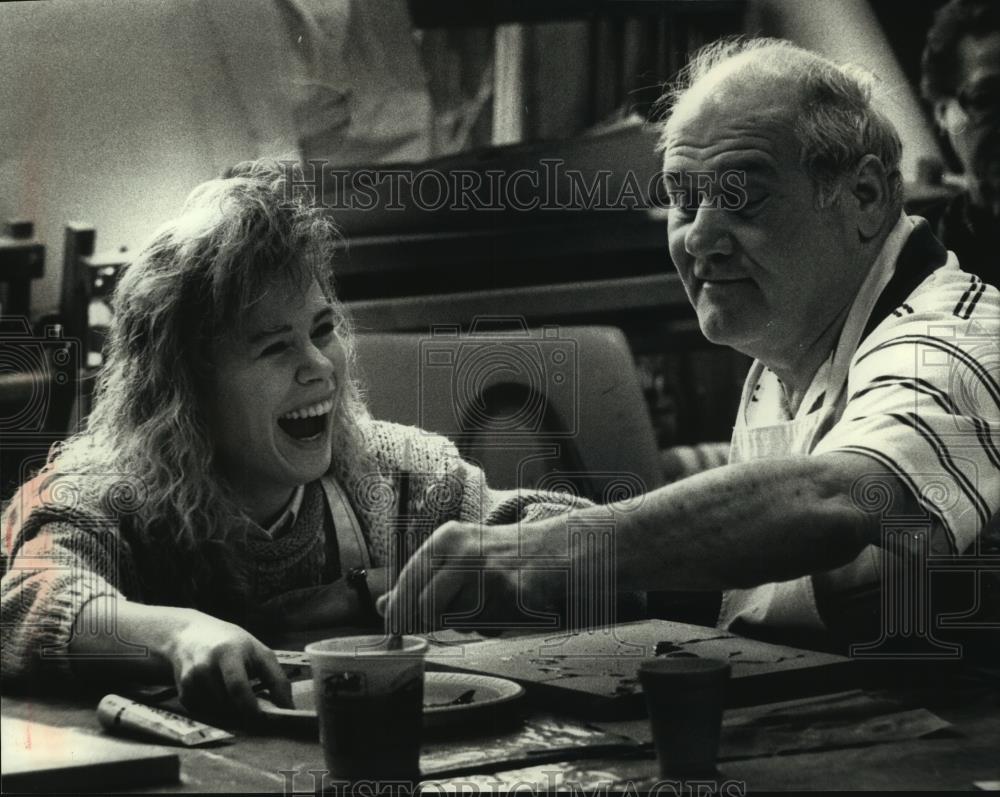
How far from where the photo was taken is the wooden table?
106 centimetres

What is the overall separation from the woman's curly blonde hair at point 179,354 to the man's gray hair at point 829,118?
2.36 ft

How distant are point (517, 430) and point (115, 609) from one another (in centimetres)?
96

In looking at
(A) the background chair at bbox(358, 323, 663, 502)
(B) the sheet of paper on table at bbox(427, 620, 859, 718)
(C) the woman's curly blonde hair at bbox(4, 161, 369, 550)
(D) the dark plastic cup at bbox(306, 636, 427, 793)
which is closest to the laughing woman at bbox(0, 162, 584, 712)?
(C) the woman's curly blonde hair at bbox(4, 161, 369, 550)

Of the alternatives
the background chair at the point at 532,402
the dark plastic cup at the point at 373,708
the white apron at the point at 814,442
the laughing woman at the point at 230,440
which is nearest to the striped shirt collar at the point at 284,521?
the laughing woman at the point at 230,440

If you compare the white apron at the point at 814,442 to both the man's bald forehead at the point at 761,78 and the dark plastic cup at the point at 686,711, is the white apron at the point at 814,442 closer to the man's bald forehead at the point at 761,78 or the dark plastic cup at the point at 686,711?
the man's bald forehead at the point at 761,78

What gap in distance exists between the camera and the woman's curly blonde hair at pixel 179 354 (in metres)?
1.93

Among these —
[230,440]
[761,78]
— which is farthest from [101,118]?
[761,78]

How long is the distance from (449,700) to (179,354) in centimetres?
87

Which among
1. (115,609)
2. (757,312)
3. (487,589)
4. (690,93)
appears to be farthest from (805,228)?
(115,609)

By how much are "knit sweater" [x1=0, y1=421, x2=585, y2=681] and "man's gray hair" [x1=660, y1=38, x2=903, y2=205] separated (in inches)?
25.6

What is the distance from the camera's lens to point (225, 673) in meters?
1.30

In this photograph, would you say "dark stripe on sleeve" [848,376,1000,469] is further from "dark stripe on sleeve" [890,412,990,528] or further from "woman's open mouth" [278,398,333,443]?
"woman's open mouth" [278,398,333,443]

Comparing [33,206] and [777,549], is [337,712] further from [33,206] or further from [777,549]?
[33,206]

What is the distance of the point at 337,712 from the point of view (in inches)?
42.4
